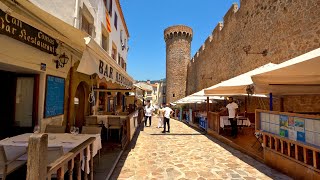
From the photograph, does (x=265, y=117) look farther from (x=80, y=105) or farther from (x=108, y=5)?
(x=108, y=5)

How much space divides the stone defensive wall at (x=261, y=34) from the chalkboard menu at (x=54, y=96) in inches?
336

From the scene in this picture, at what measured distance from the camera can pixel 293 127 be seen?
475 cm

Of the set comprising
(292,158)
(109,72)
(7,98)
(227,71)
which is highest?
(227,71)

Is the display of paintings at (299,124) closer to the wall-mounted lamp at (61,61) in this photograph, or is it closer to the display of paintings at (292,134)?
the display of paintings at (292,134)

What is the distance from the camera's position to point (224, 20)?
56.7ft

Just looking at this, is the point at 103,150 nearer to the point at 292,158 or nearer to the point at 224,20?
the point at 292,158

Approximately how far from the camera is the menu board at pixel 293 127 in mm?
4168

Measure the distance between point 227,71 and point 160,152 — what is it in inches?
459

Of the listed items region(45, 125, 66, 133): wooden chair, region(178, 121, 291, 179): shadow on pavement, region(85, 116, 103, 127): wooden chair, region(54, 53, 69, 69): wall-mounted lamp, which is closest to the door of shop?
region(45, 125, 66, 133): wooden chair

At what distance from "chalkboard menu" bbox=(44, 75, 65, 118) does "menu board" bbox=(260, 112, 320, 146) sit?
578 cm

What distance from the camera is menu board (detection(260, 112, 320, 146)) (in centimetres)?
417

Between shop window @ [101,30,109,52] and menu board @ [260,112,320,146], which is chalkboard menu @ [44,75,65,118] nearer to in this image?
menu board @ [260,112,320,146]

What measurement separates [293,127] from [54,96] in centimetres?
596

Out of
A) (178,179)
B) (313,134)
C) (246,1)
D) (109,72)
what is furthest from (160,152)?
(246,1)
